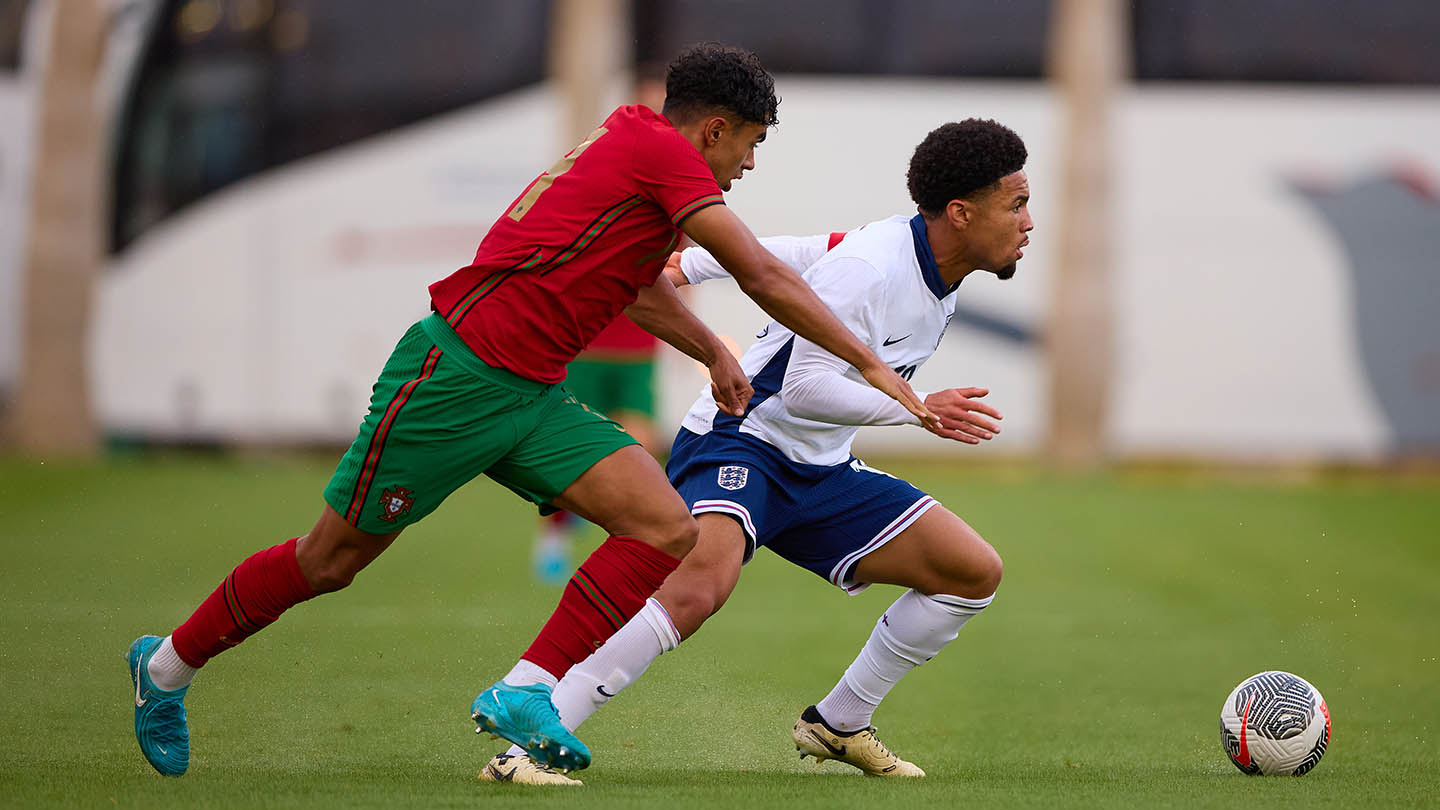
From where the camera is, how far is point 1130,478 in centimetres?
1767

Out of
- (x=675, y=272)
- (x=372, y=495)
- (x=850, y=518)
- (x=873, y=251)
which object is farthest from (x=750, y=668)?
(x=372, y=495)

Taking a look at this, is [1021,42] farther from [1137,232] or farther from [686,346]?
[686,346]

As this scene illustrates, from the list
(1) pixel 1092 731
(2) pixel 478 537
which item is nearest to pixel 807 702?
(1) pixel 1092 731

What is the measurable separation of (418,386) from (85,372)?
46.7 feet

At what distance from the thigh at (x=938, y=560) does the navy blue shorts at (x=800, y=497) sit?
0.03 m

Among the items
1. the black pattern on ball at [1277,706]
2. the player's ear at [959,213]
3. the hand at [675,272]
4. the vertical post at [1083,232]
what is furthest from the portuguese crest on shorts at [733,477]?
the vertical post at [1083,232]

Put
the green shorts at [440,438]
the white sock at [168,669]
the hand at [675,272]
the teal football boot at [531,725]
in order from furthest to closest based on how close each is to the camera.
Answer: the hand at [675,272] < the white sock at [168,669] < the green shorts at [440,438] < the teal football boot at [531,725]

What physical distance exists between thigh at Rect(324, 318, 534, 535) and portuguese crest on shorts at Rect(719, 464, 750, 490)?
75cm

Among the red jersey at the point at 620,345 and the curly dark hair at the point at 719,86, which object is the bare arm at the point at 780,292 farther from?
the red jersey at the point at 620,345

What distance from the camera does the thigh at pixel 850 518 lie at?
4.91 metres

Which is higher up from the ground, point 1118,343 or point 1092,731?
point 1092,731

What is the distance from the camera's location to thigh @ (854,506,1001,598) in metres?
4.88

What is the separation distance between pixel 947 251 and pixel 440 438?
159 centimetres

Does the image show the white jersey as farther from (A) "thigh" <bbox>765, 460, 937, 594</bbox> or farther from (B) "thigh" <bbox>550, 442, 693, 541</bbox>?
(B) "thigh" <bbox>550, 442, 693, 541</bbox>
